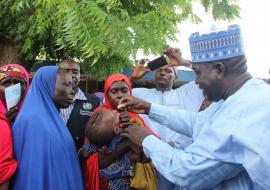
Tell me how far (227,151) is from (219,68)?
468mm

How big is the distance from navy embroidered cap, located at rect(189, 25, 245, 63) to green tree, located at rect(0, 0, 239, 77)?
5.84 ft

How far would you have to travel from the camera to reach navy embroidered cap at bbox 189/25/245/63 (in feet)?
5.84

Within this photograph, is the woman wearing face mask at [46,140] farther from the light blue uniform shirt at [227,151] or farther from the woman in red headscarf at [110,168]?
the light blue uniform shirt at [227,151]

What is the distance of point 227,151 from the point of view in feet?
5.15

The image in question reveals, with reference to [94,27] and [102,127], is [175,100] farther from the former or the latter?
[102,127]

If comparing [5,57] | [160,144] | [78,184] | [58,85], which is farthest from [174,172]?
[5,57]

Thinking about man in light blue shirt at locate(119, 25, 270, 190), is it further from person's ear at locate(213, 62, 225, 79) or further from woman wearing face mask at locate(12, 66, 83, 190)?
woman wearing face mask at locate(12, 66, 83, 190)

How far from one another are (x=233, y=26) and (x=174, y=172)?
0.86 meters

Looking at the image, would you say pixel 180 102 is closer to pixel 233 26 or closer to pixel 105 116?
pixel 105 116

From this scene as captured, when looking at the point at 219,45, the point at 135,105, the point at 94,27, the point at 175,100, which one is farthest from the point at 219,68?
the point at 175,100

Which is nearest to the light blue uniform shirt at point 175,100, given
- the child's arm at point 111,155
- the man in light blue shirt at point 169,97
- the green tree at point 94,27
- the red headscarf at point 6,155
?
the man in light blue shirt at point 169,97

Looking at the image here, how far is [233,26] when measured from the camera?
184cm

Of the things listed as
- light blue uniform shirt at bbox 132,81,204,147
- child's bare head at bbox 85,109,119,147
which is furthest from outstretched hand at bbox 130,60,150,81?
child's bare head at bbox 85,109,119,147

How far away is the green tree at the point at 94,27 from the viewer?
11.6ft
